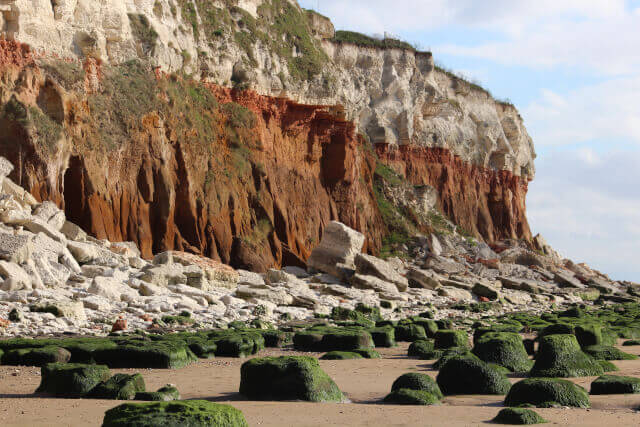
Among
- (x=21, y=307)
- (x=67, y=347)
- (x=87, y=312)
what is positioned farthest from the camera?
(x=87, y=312)

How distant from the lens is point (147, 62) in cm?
3719

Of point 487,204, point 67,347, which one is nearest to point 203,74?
point 67,347

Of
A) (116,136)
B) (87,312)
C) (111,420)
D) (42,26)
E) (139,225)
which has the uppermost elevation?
(42,26)

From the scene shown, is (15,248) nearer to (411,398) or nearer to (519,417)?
(411,398)

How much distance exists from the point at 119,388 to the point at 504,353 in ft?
24.3

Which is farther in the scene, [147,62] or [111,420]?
[147,62]

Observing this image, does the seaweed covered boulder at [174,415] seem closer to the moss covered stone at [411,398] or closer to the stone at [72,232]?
the moss covered stone at [411,398]

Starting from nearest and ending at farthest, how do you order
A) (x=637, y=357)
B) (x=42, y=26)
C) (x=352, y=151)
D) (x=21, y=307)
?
(x=637, y=357) → (x=21, y=307) → (x=42, y=26) → (x=352, y=151)

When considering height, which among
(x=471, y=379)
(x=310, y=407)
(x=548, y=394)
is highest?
(x=471, y=379)

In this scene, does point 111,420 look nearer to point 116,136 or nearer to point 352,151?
point 116,136

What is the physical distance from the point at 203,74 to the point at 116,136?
10.2 meters

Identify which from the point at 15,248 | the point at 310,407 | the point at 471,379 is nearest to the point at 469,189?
the point at 15,248

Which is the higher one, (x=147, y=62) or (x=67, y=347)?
(x=147, y=62)

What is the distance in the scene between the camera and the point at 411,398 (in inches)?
380
